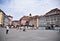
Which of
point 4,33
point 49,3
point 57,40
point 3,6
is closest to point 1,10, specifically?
point 3,6

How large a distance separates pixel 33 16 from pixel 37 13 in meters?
0.06

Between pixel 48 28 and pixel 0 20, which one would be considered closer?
pixel 0 20

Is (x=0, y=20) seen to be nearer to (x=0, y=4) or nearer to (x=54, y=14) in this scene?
(x=0, y=4)

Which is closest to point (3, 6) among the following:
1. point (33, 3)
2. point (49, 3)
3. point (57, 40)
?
point (33, 3)

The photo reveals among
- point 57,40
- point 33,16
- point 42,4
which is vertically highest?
point 42,4

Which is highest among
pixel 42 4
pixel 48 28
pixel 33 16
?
pixel 42 4

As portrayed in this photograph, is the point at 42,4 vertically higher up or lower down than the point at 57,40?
higher up

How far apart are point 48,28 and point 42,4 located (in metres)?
0.31

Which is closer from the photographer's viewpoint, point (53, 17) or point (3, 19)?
point (3, 19)

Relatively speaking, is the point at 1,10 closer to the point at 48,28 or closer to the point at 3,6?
the point at 3,6

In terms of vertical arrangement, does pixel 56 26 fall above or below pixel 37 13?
below

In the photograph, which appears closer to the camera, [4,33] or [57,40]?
[57,40]

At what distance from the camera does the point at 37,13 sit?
2123 millimetres

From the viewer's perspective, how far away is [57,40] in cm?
209
